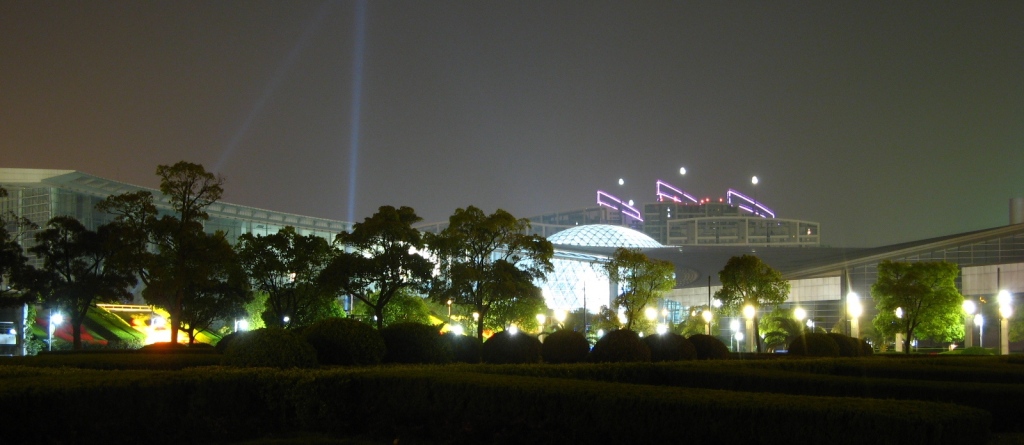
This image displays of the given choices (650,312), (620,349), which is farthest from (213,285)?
(650,312)

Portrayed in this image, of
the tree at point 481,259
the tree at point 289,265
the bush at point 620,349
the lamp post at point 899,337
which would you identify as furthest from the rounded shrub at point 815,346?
the tree at point 289,265

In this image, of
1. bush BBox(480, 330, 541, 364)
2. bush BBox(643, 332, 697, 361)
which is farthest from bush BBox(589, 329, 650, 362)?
bush BBox(480, 330, 541, 364)

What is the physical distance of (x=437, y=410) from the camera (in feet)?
48.4

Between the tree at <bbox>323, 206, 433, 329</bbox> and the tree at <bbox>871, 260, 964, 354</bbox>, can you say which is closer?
the tree at <bbox>323, 206, 433, 329</bbox>

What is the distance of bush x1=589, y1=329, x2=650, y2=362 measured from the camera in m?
26.7

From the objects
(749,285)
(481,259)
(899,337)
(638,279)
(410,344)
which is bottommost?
(899,337)

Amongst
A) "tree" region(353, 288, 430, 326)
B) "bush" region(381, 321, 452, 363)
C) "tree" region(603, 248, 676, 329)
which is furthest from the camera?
"tree" region(603, 248, 676, 329)

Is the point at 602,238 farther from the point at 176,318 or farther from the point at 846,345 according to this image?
the point at 176,318

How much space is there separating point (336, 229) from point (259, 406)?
90656mm

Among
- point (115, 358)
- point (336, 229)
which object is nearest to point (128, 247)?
point (115, 358)

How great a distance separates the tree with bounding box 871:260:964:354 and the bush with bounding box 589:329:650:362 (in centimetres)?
2303

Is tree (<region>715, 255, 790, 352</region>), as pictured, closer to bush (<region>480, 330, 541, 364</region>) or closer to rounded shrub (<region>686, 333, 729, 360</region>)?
rounded shrub (<region>686, 333, 729, 360</region>)

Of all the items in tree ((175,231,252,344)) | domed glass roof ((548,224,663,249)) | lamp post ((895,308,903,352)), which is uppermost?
domed glass roof ((548,224,663,249))

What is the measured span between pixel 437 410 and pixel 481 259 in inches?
1035
